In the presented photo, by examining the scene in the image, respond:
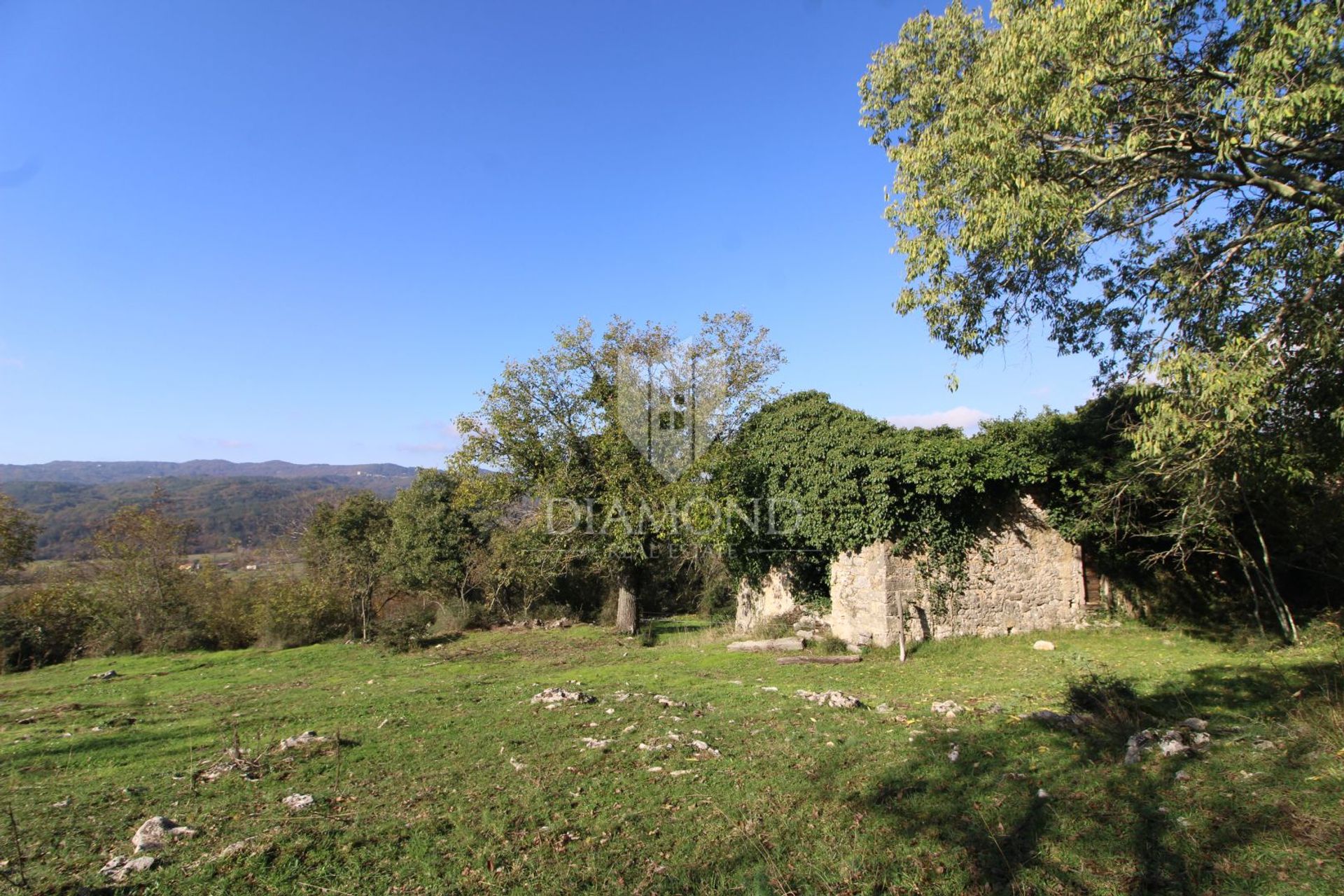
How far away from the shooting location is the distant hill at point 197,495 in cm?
2948

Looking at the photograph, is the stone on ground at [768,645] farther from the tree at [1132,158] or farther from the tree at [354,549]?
the tree at [354,549]

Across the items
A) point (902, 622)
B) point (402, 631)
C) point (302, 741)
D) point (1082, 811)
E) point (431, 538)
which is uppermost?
point (431, 538)

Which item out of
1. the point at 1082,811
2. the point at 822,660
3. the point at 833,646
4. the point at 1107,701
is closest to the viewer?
the point at 1082,811

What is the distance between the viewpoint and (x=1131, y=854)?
3.95 meters

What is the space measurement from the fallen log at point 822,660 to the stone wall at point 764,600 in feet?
11.4

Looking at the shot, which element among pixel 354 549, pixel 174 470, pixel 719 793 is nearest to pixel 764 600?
pixel 719 793

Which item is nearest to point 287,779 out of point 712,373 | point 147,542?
point 712,373

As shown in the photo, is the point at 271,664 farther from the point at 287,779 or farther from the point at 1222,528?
the point at 1222,528

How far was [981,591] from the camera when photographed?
13734mm

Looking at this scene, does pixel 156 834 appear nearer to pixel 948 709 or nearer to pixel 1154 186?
pixel 948 709

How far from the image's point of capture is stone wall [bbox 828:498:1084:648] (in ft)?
43.7

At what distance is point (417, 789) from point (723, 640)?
11862 mm

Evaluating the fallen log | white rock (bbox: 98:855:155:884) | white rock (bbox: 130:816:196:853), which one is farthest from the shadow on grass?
the fallen log

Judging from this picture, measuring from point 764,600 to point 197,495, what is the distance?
6902 centimetres
